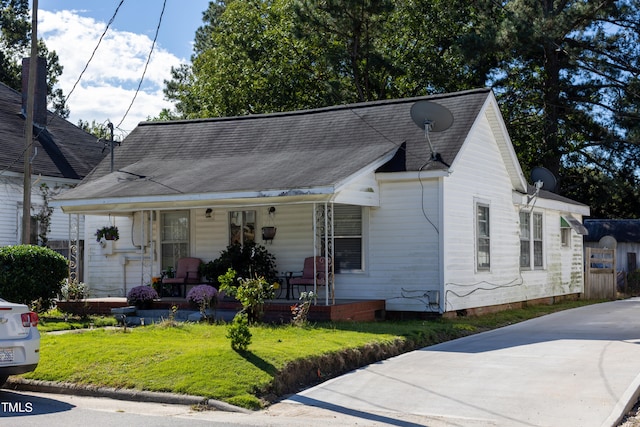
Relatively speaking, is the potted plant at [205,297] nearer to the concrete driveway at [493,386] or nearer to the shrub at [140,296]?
the shrub at [140,296]

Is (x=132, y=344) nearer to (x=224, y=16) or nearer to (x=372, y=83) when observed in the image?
(x=372, y=83)

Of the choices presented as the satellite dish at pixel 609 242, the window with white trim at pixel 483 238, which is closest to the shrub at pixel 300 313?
the window with white trim at pixel 483 238

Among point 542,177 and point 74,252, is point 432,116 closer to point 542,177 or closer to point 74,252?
point 542,177

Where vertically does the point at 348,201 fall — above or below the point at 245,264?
above

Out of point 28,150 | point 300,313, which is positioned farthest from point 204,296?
point 28,150

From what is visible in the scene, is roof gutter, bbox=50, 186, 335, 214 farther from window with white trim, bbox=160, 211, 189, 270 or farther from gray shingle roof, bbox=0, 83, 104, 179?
gray shingle roof, bbox=0, 83, 104, 179

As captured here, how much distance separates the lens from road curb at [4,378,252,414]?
9539 millimetres

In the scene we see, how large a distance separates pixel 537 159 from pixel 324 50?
10530mm

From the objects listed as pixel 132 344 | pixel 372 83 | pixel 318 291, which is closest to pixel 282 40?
pixel 372 83

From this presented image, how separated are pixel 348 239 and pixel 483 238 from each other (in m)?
3.48

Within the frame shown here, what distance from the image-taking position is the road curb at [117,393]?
9.54 m

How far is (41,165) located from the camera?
26.0 m

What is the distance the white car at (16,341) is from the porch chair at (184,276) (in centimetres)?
871

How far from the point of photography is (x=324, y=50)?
117ft
